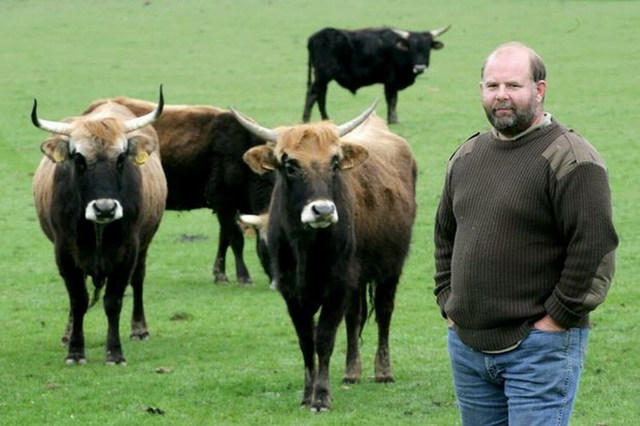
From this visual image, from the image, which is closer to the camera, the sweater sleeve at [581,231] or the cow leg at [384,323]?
the sweater sleeve at [581,231]

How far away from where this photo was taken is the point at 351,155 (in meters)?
9.45

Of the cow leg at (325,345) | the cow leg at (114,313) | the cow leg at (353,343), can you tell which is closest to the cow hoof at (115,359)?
the cow leg at (114,313)

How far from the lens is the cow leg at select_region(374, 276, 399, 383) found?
1030 centimetres

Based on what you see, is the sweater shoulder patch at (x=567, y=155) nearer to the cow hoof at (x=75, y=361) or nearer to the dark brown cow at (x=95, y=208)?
the dark brown cow at (x=95, y=208)

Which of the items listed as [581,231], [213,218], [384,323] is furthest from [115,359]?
[213,218]

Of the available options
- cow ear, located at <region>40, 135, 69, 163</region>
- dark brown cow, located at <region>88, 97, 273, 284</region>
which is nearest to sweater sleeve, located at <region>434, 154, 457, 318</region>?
cow ear, located at <region>40, 135, 69, 163</region>

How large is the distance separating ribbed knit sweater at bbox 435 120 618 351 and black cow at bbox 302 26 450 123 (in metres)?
22.7

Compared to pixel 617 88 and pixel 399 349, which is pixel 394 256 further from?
pixel 617 88

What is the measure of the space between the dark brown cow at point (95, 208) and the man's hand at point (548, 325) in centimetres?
596

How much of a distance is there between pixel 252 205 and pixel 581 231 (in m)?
10.2

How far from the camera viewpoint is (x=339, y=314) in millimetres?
9320

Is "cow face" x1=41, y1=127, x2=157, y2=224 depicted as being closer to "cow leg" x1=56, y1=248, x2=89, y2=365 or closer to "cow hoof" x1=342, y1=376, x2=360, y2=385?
"cow leg" x1=56, y1=248, x2=89, y2=365

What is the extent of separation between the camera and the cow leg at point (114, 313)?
11.1 metres

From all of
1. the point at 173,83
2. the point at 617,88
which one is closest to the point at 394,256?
the point at 617,88
